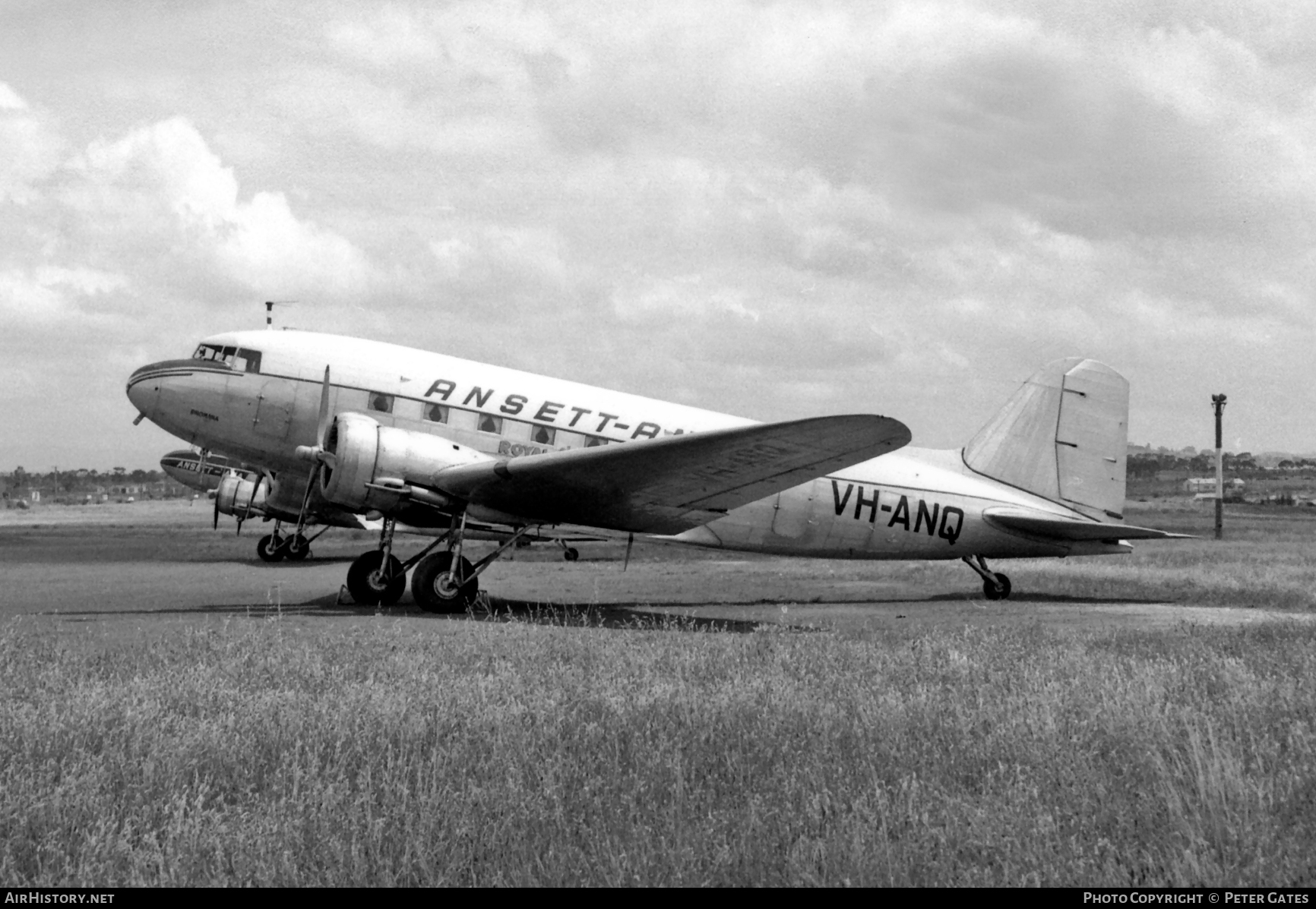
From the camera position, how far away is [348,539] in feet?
158

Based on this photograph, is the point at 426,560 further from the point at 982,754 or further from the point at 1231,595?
the point at 1231,595

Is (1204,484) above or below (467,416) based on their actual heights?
above

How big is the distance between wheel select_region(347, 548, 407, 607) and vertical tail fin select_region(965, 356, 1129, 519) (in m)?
9.88

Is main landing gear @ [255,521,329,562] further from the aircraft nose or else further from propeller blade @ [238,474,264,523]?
the aircraft nose

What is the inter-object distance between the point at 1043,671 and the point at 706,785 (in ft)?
13.6

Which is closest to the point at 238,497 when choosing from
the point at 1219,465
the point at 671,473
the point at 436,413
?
the point at 436,413

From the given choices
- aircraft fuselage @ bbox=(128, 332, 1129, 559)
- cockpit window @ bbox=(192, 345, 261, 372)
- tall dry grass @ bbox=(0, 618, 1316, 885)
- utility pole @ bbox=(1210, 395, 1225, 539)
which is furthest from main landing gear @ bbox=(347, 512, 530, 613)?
utility pole @ bbox=(1210, 395, 1225, 539)

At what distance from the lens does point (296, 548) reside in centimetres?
2981

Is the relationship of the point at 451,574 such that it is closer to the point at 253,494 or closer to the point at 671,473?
the point at 671,473

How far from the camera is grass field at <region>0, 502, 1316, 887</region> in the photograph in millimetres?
4461

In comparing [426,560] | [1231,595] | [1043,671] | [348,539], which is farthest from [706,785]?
[348,539]

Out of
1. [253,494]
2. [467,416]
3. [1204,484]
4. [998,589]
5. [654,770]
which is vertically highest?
[1204,484]

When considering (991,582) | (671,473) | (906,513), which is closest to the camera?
(671,473)

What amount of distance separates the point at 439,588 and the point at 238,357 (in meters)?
5.14
